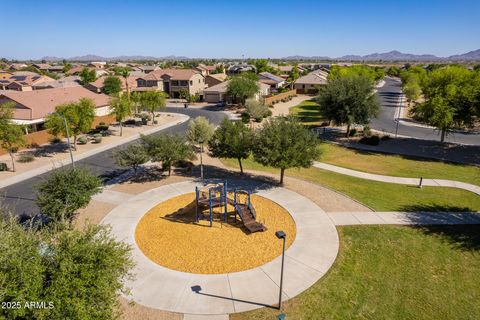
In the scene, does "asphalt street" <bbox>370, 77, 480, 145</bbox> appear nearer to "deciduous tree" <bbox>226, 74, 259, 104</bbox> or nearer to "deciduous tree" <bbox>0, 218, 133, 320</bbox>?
"deciduous tree" <bbox>226, 74, 259, 104</bbox>

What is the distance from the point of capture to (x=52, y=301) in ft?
28.2

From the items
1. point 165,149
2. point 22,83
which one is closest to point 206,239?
point 165,149

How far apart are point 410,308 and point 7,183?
30737 millimetres

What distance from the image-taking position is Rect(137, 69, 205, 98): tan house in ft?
249

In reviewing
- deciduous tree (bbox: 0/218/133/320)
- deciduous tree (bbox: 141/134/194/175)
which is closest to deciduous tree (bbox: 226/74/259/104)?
deciduous tree (bbox: 141/134/194/175)

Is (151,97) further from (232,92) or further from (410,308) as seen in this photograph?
(410,308)

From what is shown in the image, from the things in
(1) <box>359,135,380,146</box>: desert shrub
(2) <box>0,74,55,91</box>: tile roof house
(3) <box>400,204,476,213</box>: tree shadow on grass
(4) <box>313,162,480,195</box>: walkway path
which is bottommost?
(3) <box>400,204,476,213</box>: tree shadow on grass

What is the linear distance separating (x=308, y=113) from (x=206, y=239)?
47.7 metres

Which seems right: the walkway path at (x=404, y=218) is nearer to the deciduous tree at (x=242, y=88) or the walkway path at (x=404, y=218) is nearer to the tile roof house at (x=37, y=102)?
the tile roof house at (x=37, y=102)

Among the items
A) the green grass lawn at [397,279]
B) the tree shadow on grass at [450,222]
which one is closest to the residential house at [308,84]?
the tree shadow on grass at [450,222]

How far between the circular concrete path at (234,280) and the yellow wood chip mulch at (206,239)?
1.42ft

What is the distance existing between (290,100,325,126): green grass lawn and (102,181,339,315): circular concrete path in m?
35.9

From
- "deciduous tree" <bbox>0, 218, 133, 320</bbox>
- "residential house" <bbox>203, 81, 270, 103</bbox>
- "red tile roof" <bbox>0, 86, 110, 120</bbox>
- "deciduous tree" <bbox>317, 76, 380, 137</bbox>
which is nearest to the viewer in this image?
"deciduous tree" <bbox>0, 218, 133, 320</bbox>

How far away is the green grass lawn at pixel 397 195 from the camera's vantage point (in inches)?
875
